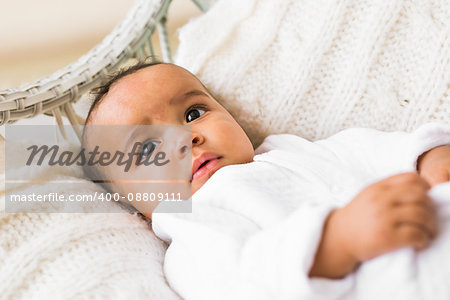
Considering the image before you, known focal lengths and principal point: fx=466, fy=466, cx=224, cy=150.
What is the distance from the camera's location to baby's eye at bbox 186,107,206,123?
847mm

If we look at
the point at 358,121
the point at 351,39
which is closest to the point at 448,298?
the point at 358,121

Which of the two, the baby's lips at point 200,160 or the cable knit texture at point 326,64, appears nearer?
the baby's lips at point 200,160

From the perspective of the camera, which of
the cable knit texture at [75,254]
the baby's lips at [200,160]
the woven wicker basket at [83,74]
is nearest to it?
the cable knit texture at [75,254]

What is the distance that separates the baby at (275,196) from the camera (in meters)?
0.47

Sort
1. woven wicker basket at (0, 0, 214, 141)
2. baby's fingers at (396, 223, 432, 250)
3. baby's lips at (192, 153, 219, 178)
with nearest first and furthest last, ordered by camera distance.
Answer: baby's fingers at (396, 223, 432, 250)
baby's lips at (192, 153, 219, 178)
woven wicker basket at (0, 0, 214, 141)

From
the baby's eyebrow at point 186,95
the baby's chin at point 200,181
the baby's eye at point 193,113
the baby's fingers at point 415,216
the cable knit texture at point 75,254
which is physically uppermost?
the baby's fingers at point 415,216

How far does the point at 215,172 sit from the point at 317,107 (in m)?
0.31

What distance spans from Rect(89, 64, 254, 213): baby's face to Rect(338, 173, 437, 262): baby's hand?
322 millimetres

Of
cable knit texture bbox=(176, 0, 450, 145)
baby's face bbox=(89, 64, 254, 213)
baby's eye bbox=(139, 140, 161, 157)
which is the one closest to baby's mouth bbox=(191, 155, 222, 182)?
baby's face bbox=(89, 64, 254, 213)

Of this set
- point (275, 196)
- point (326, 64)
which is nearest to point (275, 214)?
point (275, 196)

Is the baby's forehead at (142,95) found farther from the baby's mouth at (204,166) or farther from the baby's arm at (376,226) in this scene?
the baby's arm at (376,226)

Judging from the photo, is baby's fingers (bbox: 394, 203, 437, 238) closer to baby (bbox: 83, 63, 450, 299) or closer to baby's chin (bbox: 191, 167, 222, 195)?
baby (bbox: 83, 63, 450, 299)

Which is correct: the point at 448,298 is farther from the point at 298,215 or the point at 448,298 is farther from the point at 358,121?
the point at 358,121

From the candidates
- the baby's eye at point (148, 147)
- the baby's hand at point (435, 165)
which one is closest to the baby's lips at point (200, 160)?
the baby's eye at point (148, 147)
